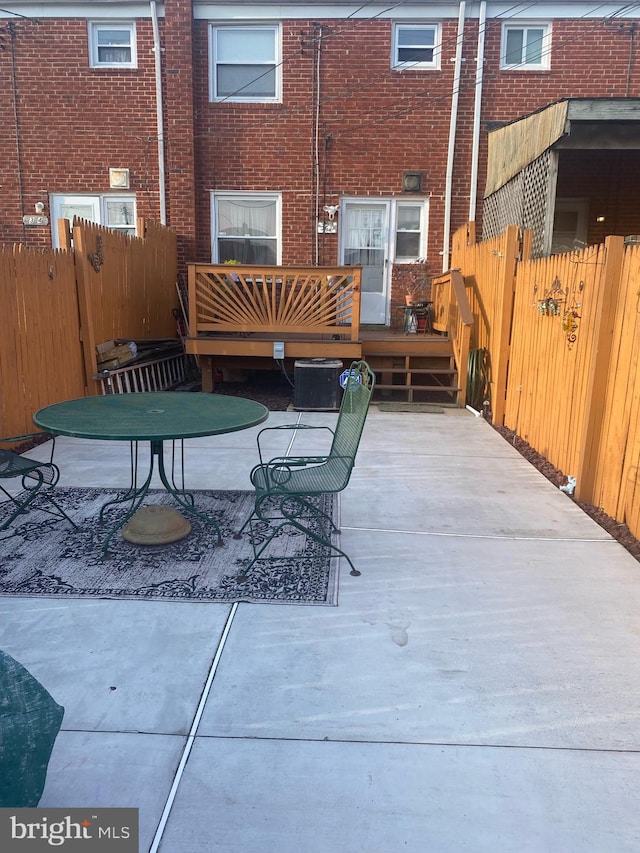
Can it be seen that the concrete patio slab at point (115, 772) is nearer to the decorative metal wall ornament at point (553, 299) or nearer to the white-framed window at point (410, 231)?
the decorative metal wall ornament at point (553, 299)

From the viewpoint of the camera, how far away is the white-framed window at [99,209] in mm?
10805

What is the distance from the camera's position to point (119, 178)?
10.6 m

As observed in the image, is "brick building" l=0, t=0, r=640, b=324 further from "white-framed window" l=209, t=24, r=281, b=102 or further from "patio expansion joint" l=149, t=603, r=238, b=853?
"patio expansion joint" l=149, t=603, r=238, b=853

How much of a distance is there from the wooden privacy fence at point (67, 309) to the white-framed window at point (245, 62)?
2.89 metres

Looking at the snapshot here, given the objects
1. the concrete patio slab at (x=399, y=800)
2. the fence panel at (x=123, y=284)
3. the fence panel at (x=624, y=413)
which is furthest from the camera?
the fence panel at (x=123, y=284)

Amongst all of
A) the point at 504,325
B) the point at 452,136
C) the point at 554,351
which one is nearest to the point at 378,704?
the point at 554,351

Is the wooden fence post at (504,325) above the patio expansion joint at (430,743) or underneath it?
above

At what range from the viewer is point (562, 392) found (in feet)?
17.3

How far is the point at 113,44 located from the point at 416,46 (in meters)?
5.01

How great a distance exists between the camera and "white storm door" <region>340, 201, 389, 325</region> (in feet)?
35.2

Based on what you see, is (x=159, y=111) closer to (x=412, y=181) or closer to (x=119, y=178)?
(x=119, y=178)

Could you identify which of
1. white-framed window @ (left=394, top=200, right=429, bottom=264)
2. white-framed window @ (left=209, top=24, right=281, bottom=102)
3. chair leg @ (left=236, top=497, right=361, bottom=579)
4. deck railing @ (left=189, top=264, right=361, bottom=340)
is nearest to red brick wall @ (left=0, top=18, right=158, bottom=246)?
white-framed window @ (left=209, top=24, right=281, bottom=102)

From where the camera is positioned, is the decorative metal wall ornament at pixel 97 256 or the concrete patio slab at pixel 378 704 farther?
the decorative metal wall ornament at pixel 97 256

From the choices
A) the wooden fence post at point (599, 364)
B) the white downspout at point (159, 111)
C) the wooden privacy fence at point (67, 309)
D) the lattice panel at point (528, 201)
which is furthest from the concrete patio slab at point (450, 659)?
the white downspout at point (159, 111)
